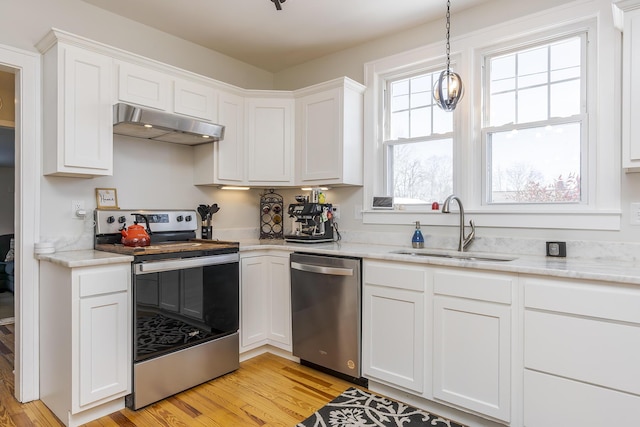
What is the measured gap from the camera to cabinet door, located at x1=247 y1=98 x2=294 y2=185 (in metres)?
3.37

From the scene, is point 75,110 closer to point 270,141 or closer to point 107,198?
point 107,198

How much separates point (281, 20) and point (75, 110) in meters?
1.64

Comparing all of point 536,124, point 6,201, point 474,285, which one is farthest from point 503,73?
point 6,201

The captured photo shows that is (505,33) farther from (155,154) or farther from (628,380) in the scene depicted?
(155,154)

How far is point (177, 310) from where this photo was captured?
2.45 meters

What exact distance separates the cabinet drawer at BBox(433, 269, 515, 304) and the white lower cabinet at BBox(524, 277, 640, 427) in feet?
0.33

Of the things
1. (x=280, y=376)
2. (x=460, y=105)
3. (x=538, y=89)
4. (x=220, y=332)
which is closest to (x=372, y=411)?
(x=280, y=376)

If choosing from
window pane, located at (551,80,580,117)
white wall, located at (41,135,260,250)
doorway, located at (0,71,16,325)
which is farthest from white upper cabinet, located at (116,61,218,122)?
window pane, located at (551,80,580,117)

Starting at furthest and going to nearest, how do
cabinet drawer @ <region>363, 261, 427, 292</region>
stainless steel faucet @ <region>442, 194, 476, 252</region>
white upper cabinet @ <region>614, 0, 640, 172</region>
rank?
stainless steel faucet @ <region>442, 194, 476, 252</region>
cabinet drawer @ <region>363, 261, 427, 292</region>
white upper cabinet @ <region>614, 0, 640, 172</region>

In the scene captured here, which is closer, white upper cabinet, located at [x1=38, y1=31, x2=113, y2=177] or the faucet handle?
white upper cabinet, located at [x1=38, y1=31, x2=113, y2=177]

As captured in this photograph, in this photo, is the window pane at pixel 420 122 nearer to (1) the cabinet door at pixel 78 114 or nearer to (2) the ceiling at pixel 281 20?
(2) the ceiling at pixel 281 20

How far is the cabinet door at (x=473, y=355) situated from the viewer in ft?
6.37

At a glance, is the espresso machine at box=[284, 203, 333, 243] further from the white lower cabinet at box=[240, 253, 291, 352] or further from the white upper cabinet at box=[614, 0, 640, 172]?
the white upper cabinet at box=[614, 0, 640, 172]

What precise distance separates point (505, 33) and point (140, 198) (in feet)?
9.68
